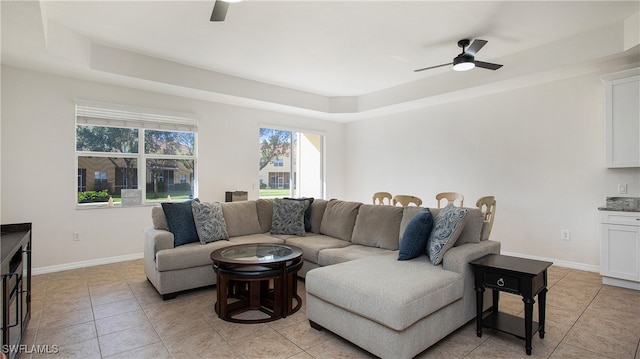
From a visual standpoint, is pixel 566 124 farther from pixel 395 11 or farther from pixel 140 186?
pixel 140 186

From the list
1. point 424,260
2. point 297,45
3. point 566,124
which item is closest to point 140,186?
point 297,45

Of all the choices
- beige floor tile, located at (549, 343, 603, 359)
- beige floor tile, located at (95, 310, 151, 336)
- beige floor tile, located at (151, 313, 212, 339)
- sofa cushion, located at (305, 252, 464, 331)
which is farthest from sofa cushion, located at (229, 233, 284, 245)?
beige floor tile, located at (549, 343, 603, 359)

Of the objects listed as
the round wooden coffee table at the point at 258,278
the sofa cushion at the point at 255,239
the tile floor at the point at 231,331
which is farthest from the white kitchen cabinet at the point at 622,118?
the sofa cushion at the point at 255,239

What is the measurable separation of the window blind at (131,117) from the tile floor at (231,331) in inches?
89.1

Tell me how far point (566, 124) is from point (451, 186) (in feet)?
6.02

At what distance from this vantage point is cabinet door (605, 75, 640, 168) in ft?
11.8

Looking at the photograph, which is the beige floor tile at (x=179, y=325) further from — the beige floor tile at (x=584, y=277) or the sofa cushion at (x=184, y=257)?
the beige floor tile at (x=584, y=277)

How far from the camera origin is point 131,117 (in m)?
4.75

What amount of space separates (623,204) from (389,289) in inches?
135

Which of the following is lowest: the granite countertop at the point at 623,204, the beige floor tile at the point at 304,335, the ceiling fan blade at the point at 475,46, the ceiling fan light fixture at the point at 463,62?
the beige floor tile at the point at 304,335

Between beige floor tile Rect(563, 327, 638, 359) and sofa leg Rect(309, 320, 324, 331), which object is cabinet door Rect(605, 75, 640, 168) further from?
sofa leg Rect(309, 320, 324, 331)

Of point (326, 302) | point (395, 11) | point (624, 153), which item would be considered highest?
point (395, 11)

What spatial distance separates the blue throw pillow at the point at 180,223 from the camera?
351 centimetres

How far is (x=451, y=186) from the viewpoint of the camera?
5574mm
